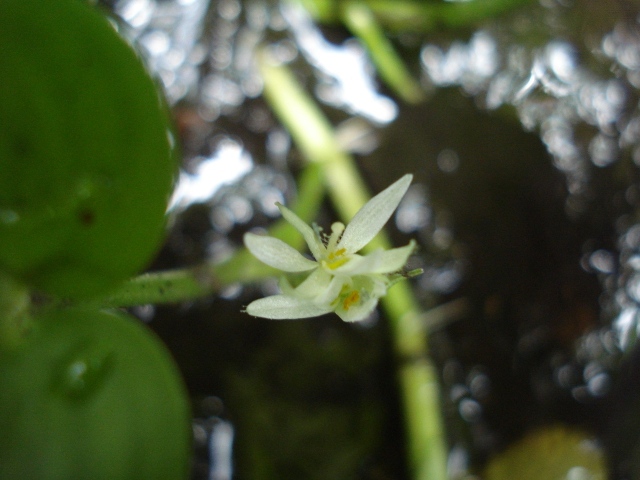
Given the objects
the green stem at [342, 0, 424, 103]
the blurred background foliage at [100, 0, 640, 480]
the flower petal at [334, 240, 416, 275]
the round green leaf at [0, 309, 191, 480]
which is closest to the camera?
the flower petal at [334, 240, 416, 275]

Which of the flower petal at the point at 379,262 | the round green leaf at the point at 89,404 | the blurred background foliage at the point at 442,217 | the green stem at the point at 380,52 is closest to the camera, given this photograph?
the flower petal at the point at 379,262

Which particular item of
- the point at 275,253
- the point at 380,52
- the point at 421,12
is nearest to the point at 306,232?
the point at 275,253

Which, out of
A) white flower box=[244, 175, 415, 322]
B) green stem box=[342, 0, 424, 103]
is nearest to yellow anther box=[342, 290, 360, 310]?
white flower box=[244, 175, 415, 322]

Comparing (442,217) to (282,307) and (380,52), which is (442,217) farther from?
(282,307)

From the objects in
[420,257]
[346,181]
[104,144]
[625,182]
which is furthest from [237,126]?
[625,182]

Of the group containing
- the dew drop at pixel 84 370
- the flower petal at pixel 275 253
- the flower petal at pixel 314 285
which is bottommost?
the dew drop at pixel 84 370


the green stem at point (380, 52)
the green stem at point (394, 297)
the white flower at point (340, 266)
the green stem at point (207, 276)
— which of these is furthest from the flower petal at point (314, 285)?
the green stem at point (380, 52)

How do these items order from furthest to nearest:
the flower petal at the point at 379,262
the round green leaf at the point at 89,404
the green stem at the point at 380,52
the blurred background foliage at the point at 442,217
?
the green stem at the point at 380,52
the blurred background foliage at the point at 442,217
the round green leaf at the point at 89,404
the flower petal at the point at 379,262

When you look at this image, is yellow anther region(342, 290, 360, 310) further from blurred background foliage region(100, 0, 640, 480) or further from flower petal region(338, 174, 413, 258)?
blurred background foliage region(100, 0, 640, 480)

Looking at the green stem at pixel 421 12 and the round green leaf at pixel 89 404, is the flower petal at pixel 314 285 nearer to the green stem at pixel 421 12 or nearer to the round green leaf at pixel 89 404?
the round green leaf at pixel 89 404
